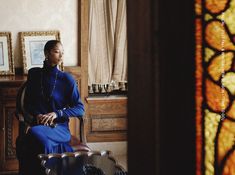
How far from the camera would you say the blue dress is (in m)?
3.44

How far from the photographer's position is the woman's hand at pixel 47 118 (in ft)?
11.3

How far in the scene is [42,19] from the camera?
16.2ft

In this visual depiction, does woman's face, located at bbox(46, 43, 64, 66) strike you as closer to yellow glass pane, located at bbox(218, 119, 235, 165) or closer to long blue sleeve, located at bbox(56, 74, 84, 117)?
long blue sleeve, located at bbox(56, 74, 84, 117)

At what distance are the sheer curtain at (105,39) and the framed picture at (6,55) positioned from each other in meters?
0.94

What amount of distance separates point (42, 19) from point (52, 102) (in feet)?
5.35

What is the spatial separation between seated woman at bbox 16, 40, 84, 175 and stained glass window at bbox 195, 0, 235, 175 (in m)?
2.68

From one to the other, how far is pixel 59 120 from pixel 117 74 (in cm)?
186

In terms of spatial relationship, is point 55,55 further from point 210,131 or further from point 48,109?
point 210,131

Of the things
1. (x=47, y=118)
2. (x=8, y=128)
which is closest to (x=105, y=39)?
(x=8, y=128)

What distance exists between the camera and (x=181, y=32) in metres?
0.73

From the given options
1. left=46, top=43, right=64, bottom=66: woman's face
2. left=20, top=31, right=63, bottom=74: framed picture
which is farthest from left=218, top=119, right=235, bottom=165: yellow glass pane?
left=20, top=31, right=63, bottom=74: framed picture

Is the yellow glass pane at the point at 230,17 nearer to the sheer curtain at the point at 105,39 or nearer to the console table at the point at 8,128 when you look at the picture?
the console table at the point at 8,128

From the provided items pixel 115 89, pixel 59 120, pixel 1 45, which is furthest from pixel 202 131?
pixel 115 89

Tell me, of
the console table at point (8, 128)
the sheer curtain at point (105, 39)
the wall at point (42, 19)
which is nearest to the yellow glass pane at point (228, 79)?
the console table at point (8, 128)
